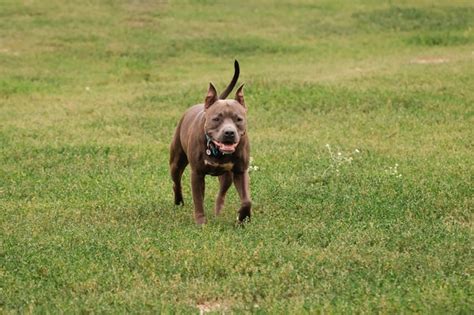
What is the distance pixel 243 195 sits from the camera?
32.1 feet

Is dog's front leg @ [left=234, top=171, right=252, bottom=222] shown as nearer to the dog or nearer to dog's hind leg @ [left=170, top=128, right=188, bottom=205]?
the dog

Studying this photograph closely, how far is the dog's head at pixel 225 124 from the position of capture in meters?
9.29

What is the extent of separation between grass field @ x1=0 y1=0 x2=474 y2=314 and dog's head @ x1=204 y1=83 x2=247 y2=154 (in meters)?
0.89

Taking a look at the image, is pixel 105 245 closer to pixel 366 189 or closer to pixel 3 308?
pixel 3 308

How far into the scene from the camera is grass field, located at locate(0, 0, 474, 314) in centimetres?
755

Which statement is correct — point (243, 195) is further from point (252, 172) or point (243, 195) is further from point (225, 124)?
point (252, 172)

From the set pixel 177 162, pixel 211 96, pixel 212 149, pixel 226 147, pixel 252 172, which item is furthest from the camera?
pixel 252 172

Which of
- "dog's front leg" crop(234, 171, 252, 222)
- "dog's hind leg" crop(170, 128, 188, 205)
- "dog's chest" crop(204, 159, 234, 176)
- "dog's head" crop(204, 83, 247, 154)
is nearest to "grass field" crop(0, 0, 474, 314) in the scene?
"dog's front leg" crop(234, 171, 252, 222)

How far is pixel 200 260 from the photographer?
8266mm

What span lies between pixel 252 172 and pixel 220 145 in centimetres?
373

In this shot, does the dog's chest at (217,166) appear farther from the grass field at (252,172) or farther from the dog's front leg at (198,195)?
the grass field at (252,172)

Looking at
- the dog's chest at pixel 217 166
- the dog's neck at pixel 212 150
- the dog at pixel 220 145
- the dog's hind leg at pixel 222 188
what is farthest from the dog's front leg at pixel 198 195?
the dog's hind leg at pixel 222 188

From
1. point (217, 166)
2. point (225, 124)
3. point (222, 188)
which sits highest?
point (225, 124)

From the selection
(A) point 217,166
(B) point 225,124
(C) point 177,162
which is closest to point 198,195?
(A) point 217,166
